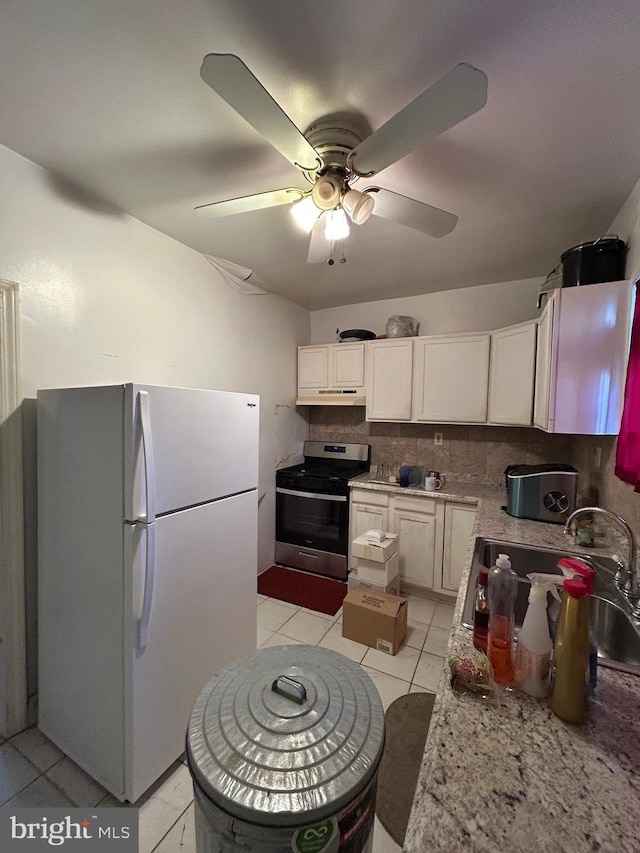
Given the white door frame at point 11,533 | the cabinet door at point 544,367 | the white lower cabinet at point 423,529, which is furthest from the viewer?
the white lower cabinet at point 423,529

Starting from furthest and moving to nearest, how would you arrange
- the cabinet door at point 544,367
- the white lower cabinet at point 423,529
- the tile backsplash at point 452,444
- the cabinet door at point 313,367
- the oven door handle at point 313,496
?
the cabinet door at point 313,367, the oven door handle at point 313,496, the tile backsplash at point 452,444, the white lower cabinet at point 423,529, the cabinet door at point 544,367

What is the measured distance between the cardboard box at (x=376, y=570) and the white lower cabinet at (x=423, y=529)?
24cm

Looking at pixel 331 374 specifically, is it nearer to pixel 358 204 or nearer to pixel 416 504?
pixel 416 504

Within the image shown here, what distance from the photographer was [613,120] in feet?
3.89

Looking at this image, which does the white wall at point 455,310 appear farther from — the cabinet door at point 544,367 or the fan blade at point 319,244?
the fan blade at point 319,244

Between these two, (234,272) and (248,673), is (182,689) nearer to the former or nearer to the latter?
(248,673)

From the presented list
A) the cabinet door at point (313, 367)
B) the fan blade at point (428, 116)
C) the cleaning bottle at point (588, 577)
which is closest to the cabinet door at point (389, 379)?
the cabinet door at point (313, 367)

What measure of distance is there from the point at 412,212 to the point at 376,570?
2.22 m

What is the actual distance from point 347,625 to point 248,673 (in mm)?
1499

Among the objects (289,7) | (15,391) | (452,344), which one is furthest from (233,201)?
(452,344)

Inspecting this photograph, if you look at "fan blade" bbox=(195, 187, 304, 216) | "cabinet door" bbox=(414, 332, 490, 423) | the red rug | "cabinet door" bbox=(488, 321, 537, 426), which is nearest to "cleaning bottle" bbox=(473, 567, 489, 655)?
"fan blade" bbox=(195, 187, 304, 216)

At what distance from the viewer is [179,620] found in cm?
142

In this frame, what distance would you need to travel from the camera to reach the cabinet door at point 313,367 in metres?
3.37

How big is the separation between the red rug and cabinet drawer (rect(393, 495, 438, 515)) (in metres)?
0.85
